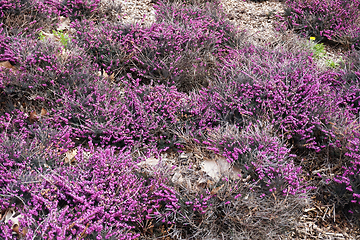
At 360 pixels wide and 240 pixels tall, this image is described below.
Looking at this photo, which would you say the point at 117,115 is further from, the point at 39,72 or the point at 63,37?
the point at 63,37

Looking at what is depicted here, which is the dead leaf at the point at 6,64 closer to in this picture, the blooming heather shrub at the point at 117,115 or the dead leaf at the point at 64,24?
the blooming heather shrub at the point at 117,115

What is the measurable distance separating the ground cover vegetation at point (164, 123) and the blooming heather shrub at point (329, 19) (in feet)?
0.10

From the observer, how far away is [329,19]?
4781 mm

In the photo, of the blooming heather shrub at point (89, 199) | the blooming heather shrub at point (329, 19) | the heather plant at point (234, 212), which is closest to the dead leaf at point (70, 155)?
the blooming heather shrub at point (89, 199)

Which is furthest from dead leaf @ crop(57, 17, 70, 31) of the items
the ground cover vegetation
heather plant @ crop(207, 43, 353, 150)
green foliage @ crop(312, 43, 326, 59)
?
green foliage @ crop(312, 43, 326, 59)

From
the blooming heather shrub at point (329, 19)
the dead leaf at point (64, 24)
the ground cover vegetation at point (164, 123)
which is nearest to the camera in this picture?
the ground cover vegetation at point (164, 123)

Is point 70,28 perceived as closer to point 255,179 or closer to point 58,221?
point 58,221

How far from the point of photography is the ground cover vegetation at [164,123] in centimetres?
250

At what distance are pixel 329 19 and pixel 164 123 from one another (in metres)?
3.48

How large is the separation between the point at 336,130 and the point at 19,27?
4036 millimetres

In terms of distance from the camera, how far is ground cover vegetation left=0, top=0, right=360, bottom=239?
2.50m

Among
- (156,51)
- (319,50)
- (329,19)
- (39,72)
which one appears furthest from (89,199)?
(329,19)

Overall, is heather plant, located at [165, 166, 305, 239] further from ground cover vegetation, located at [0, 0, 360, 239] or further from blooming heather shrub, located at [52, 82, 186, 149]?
blooming heather shrub, located at [52, 82, 186, 149]

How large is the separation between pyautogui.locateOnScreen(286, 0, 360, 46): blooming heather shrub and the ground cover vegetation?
0.03 meters
